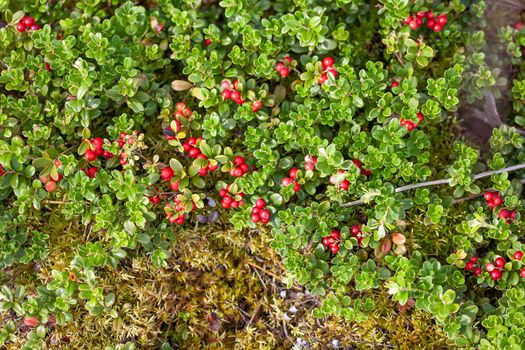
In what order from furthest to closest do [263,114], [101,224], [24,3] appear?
[24,3], [263,114], [101,224]

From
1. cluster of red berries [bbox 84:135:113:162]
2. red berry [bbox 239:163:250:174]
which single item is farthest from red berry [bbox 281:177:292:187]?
cluster of red berries [bbox 84:135:113:162]

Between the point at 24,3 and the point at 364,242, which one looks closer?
the point at 364,242

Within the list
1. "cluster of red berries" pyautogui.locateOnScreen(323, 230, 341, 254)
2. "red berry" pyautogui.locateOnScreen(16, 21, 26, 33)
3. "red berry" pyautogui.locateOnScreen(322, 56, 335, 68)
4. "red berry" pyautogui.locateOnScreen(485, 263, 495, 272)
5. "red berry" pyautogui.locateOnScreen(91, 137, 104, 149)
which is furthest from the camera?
"red berry" pyautogui.locateOnScreen(16, 21, 26, 33)

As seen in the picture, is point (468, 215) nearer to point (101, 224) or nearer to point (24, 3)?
point (101, 224)

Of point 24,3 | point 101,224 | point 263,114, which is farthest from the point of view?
point 24,3

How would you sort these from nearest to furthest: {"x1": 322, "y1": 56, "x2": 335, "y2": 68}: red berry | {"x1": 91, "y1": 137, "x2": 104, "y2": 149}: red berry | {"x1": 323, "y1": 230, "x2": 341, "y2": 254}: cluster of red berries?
{"x1": 323, "y1": 230, "x2": 341, "y2": 254}: cluster of red berries
{"x1": 91, "y1": 137, "x2": 104, "y2": 149}: red berry
{"x1": 322, "y1": 56, "x2": 335, "y2": 68}: red berry

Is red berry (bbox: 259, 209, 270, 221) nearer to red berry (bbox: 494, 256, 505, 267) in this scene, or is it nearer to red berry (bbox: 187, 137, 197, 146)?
red berry (bbox: 187, 137, 197, 146)

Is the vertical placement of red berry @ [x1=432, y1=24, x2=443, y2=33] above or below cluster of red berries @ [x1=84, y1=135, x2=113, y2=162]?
above

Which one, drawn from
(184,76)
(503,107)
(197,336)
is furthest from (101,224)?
(503,107)
